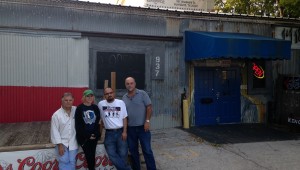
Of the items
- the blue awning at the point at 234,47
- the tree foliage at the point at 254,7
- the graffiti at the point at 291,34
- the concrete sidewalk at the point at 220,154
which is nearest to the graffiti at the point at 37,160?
the concrete sidewalk at the point at 220,154

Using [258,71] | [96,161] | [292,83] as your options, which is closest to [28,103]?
[96,161]

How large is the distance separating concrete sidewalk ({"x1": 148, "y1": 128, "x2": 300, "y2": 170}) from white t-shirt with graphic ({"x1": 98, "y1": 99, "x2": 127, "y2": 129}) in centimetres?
140

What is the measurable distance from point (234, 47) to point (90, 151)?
17.5 feet

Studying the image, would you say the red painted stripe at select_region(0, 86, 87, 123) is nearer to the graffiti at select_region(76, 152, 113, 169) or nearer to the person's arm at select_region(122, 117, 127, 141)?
the graffiti at select_region(76, 152, 113, 169)

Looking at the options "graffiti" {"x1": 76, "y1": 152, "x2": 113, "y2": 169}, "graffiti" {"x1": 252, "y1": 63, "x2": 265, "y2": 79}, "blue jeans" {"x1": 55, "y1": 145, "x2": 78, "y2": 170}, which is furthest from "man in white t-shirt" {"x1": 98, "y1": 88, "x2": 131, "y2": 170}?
"graffiti" {"x1": 252, "y1": 63, "x2": 265, "y2": 79}

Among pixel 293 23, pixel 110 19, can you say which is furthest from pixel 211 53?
pixel 293 23

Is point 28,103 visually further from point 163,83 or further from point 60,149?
point 163,83

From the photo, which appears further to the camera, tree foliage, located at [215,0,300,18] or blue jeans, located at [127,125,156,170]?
tree foliage, located at [215,0,300,18]

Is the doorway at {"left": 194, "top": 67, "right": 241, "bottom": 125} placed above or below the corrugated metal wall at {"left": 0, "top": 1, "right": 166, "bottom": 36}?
below

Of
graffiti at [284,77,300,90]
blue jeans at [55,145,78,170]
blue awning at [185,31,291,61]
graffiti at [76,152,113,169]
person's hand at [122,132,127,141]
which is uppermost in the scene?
blue awning at [185,31,291,61]

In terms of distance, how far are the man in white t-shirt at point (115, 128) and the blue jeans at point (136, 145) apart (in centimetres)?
23

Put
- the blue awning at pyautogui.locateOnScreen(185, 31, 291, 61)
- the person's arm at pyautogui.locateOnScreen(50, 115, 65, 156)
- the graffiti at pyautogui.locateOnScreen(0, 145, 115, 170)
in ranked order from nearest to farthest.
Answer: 1. the person's arm at pyautogui.locateOnScreen(50, 115, 65, 156)
2. the graffiti at pyautogui.locateOnScreen(0, 145, 115, 170)
3. the blue awning at pyautogui.locateOnScreen(185, 31, 291, 61)

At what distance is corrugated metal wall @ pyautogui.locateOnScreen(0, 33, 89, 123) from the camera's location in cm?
807

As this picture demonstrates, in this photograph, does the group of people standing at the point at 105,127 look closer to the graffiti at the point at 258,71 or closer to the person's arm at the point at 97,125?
the person's arm at the point at 97,125
